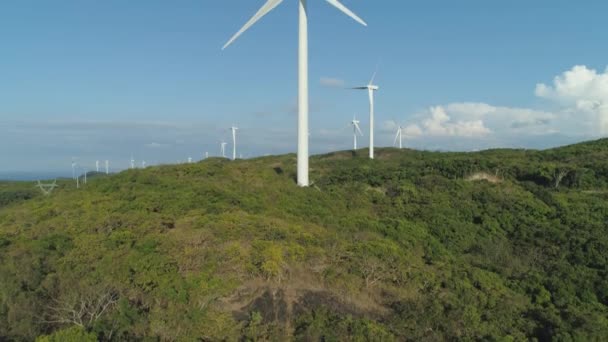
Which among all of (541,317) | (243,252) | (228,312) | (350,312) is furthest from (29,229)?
(541,317)

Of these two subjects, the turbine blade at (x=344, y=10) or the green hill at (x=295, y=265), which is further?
the turbine blade at (x=344, y=10)

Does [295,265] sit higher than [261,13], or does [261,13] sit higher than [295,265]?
[261,13]

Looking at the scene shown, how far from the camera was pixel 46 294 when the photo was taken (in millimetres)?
21078

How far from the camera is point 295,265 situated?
23.4 meters

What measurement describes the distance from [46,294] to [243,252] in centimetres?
881

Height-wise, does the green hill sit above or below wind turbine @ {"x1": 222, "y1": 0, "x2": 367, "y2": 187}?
below

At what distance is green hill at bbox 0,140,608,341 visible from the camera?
1884 centimetres

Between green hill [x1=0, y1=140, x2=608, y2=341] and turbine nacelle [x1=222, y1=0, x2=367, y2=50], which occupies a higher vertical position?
turbine nacelle [x1=222, y1=0, x2=367, y2=50]

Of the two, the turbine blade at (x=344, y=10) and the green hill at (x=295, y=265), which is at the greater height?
the turbine blade at (x=344, y=10)

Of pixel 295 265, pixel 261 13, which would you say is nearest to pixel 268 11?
pixel 261 13

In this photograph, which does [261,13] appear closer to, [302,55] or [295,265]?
[302,55]

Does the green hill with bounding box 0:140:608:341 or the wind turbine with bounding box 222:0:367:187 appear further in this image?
the wind turbine with bounding box 222:0:367:187

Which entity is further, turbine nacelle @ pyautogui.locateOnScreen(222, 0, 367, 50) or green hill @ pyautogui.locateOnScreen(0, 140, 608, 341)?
turbine nacelle @ pyautogui.locateOnScreen(222, 0, 367, 50)

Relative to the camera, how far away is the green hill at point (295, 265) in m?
18.8
